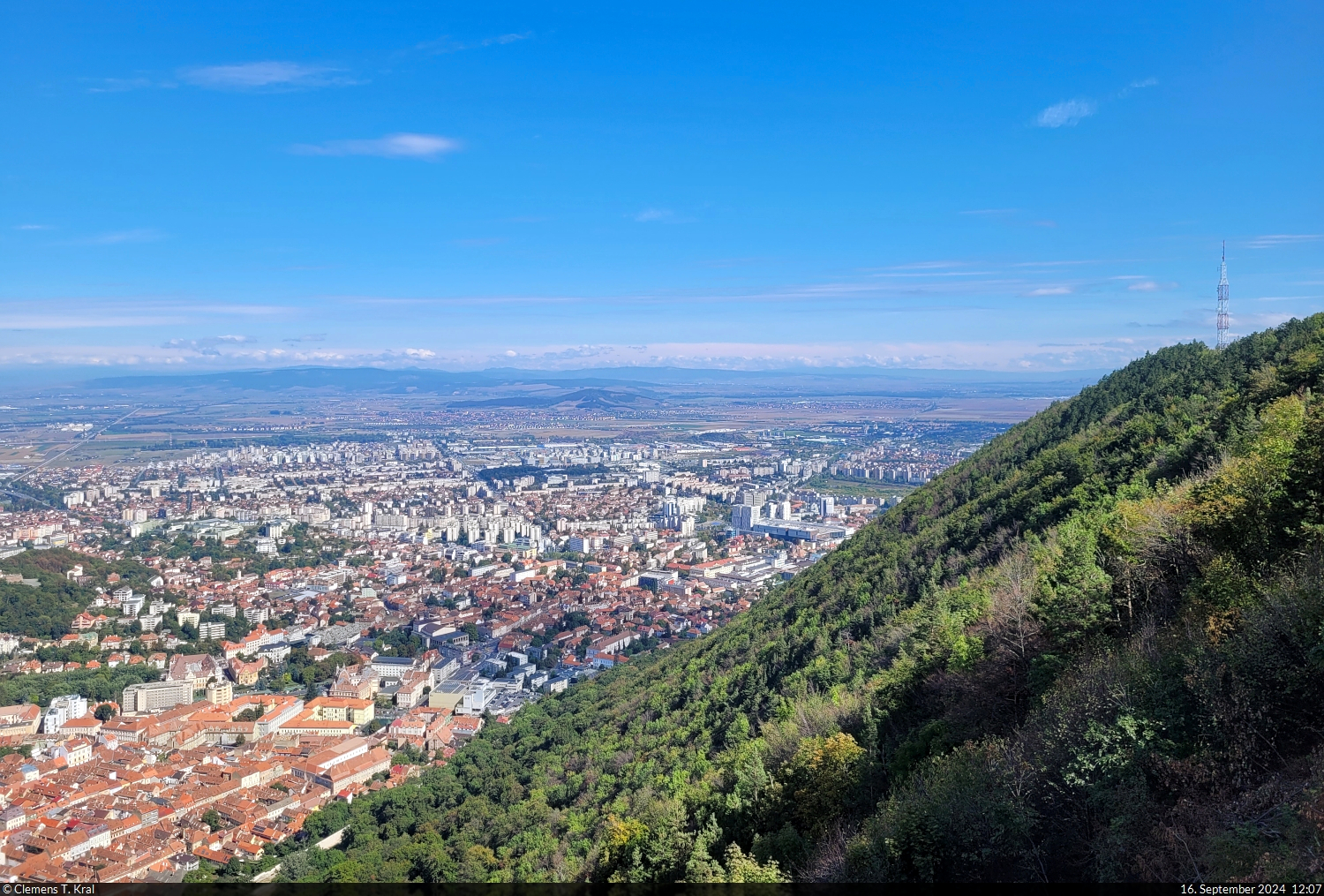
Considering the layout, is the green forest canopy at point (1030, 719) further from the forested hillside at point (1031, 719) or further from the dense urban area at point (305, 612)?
the dense urban area at point (305, 612)

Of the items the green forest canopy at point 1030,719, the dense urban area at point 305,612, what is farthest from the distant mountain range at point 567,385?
the green forest canopy at point 1030,719

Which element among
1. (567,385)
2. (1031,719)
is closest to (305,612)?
(1031,719)

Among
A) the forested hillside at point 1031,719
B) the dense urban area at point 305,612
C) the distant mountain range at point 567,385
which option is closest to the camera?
the forested hillside at point 1031,719

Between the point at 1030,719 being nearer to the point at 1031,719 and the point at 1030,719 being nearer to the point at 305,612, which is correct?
the point at 1031,719

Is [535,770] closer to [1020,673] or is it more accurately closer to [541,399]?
[1020,673]

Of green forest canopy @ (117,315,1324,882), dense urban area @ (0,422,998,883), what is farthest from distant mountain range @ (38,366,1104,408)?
green forest canopy @ (117,315,1324,882)
